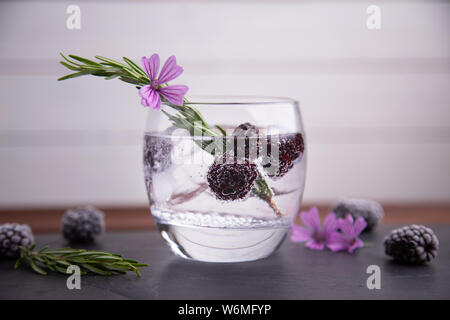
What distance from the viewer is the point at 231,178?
622 mm

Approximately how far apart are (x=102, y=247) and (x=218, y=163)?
0.88 ft

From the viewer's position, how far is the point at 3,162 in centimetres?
177

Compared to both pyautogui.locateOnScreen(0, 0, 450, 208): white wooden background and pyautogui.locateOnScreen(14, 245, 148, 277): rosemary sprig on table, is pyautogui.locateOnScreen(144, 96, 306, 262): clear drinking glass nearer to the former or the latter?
pyautogui.locateOnScreen(14, 245, 148, 277): rosemary sprig on table

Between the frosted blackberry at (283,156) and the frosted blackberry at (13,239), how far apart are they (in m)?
0.35

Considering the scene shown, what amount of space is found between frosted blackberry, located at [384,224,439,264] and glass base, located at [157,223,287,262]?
0.15m

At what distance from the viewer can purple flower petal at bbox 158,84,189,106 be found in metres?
0.62

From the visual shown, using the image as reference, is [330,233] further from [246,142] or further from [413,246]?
[246,142]

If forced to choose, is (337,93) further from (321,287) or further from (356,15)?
(321,287)

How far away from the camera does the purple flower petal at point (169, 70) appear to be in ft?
2.02

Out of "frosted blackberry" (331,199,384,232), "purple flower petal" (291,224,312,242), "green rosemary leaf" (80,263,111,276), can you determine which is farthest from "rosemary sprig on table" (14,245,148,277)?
"frosted blackberry" (331,199,384,232)

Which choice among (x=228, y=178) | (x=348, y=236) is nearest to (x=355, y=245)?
(x=348, y=236)
